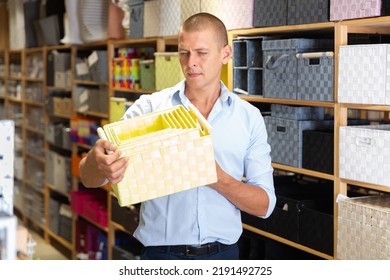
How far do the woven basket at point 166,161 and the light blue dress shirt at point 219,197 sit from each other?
0.18m

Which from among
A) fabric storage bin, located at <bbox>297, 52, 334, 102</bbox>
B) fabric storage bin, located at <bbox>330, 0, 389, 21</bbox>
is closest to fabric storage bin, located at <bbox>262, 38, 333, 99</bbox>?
fabric storage bin, located at <bbox>297, 52, 334, 102</bbox>

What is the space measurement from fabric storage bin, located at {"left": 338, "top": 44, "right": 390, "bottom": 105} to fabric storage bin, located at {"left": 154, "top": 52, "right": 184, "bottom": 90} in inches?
43.7

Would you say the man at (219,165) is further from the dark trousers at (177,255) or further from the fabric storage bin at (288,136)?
the fabric storage bin at (288,136)

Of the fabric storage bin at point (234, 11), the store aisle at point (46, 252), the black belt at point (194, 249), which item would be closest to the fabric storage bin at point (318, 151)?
the fabric storage bin at point (234, 11)

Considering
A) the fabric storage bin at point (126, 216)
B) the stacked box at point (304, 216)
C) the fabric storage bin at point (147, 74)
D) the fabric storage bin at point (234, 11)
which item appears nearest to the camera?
the stacked box at point (304, 216)

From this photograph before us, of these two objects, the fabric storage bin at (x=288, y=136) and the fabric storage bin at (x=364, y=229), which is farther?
the fabric storage bin at (x=288, y=136)

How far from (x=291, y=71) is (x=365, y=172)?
58 cm

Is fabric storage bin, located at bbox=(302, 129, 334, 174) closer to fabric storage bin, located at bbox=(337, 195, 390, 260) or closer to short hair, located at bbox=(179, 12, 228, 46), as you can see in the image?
fabric storage bin, located at bbox=(337, 195, 390, 260)

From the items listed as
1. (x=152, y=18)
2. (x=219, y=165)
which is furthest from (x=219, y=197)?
(x=152, y=18)

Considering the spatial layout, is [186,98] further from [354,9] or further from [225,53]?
[354,9]

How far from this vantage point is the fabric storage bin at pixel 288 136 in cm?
293

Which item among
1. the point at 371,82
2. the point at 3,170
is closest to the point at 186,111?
the point at 3,170

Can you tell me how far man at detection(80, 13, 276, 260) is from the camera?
6.57 ft
